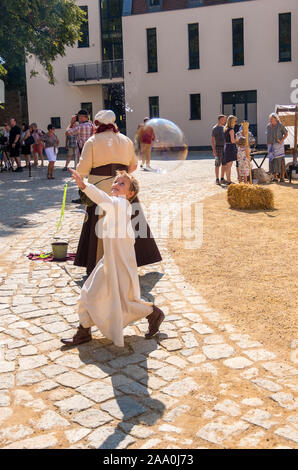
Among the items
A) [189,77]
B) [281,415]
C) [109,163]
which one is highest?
[189,77]

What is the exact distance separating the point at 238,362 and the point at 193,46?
32.2 m

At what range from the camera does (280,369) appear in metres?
4.21

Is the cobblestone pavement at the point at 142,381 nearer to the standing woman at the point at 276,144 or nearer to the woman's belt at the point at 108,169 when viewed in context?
the woman's belt at the point at 108,169

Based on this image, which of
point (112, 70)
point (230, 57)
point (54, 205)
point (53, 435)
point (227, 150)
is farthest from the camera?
point (112, 70)

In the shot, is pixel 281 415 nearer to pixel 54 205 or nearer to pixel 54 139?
pixel 54 205

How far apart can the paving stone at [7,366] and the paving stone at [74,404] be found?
2.30 ft

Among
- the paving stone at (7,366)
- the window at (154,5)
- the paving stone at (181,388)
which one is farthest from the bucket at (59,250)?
the window at (154,5)

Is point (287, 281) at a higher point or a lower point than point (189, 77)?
lower

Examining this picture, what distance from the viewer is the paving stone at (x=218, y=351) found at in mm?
4480

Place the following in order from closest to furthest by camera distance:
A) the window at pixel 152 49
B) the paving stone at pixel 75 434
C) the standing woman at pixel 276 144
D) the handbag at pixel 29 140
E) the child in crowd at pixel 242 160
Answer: the paving stone at pixel 75 434 < the child in crowd at pixel 242 160 < the standing woman at pixel 276 144 < the handbag at pixel 29 140 < the window at pixel 152 49

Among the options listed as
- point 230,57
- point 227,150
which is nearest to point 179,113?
point 230,57

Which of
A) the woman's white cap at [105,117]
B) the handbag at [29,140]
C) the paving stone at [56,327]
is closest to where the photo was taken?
the paving stone at [56,327]

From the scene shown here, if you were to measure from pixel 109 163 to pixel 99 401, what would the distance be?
3.10 m

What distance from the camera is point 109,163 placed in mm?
6262
